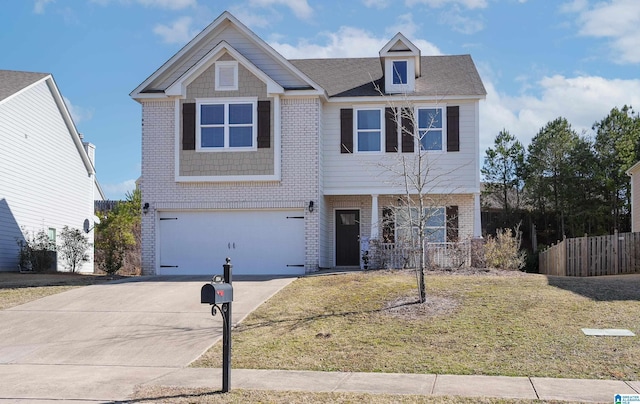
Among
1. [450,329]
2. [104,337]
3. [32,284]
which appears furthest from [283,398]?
[32,284]

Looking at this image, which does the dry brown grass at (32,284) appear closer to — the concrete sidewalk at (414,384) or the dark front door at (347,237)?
the dark front door at (347,237)

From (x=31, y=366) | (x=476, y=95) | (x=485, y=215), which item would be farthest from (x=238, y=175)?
(x=485, y=215)

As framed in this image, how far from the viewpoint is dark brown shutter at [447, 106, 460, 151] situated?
23.0 meters

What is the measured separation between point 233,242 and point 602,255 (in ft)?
37.1

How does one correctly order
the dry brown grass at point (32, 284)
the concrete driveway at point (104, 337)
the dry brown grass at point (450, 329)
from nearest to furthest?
1. the concrete driveway at point (104, 337)
2. the dry brown grass at point (450, 329)
3. the dry brown grass at point (32, 284)

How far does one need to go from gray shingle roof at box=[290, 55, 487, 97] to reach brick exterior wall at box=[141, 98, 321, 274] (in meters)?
2.00

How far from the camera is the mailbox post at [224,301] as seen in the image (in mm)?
9148

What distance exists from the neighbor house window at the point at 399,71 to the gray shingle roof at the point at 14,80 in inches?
525

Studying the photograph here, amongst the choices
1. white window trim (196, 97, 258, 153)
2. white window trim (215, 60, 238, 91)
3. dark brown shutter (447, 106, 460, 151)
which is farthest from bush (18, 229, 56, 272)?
dark brown shutter (447, 106, 460, 151)

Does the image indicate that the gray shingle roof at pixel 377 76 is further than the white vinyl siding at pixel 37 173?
No

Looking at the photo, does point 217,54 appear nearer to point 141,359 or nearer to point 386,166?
point 386,166

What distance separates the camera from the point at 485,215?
4331 cm

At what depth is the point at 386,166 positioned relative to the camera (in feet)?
75.7

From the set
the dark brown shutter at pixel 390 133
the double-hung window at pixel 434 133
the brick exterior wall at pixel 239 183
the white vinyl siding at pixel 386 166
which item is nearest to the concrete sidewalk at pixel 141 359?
the brick exterior wall at pixel 239 183
